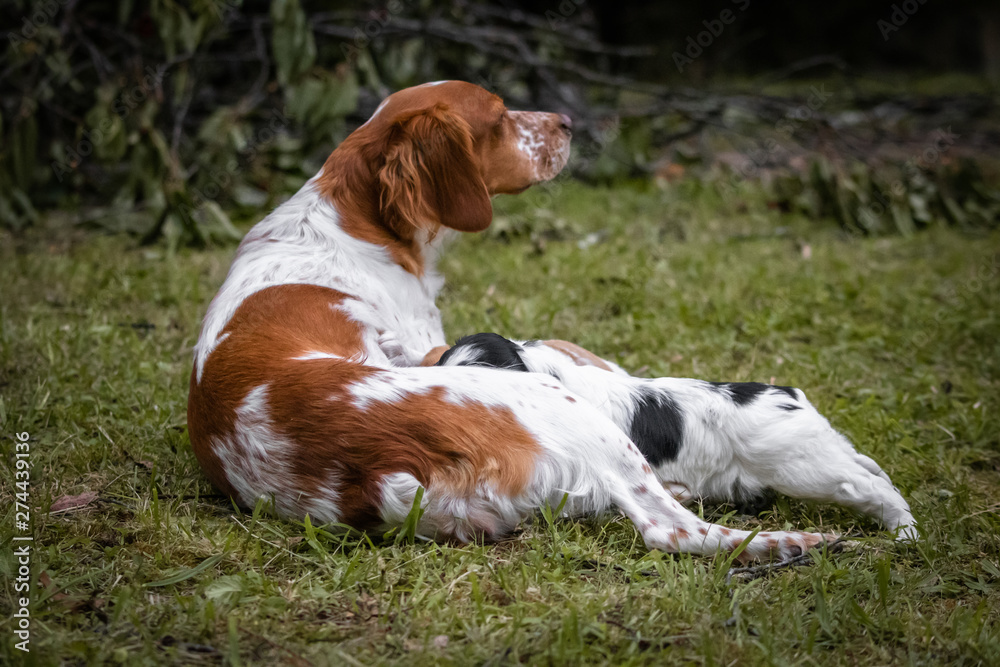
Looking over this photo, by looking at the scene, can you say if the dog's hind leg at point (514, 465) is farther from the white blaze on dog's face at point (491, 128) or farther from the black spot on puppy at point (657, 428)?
the white blaze on dog's face at point (491, 128)

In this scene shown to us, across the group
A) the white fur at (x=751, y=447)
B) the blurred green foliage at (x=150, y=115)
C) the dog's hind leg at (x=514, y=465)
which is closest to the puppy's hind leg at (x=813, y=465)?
the white fur at (x=751, y=447)

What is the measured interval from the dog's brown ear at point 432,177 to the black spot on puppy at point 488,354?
51cm

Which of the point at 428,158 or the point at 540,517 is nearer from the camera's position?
the point at 540,517

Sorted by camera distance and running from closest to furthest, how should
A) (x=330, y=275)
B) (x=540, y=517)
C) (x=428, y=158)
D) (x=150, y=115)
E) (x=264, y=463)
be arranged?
1. (x=264, y=463)
2. (x=540, y=517)
3. (x=330, y=275)
4. (x=428, y=158)
5. (x=150, y=115)

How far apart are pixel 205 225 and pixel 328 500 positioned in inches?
133

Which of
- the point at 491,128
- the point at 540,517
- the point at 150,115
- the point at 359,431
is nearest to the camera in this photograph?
the point at 359,431

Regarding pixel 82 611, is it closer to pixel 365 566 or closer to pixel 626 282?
pixel 365 566

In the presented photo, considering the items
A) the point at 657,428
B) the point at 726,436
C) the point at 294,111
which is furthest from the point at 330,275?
the point at 294,111

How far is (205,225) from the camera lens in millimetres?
4961

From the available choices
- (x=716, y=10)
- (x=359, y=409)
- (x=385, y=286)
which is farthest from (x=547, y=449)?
(x=716, y=10)

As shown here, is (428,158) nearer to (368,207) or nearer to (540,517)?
(368,207)

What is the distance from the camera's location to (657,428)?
2213 millimetres

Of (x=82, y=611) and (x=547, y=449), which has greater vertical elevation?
(x=547, y=449)

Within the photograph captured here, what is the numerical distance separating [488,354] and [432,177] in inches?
28.6
